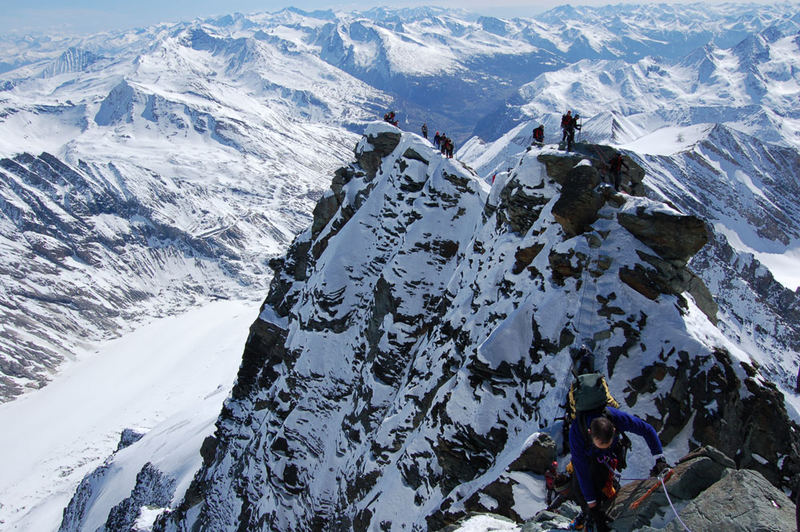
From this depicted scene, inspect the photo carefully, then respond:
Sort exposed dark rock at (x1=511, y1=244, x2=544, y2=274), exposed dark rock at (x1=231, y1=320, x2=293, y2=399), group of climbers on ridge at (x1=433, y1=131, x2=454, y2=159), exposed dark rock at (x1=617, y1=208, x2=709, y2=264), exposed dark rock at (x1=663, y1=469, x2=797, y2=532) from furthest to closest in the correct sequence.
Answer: exposed dark rock at (x1=231, y1=320, x2=293, y2=399) < group of climbers on ridge at (x1=433, y1=131, x2=454, y2=159) < exposed dark rock at (x1=511, y1=244, x2=544, y2=274) < exposed dark rock at (x1=617, y1=208, x2=709, y2=264) < exposed dark rock at (x1=663, y1=469, x2=797, y2=532)

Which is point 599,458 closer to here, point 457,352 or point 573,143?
point 457,352

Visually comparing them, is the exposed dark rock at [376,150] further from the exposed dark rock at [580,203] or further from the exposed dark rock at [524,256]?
the exposed dark rock at [580,203]

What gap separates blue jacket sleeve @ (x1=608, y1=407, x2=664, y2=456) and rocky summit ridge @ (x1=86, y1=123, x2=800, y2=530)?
2834 millimetres

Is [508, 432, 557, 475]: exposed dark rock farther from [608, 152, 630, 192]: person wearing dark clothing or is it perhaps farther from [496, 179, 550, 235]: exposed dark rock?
[608, 152, 630, 192]: person wearing dark clothing

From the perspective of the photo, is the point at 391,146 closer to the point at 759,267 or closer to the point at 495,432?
the point at 495,432

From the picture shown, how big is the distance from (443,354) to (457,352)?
1950 mm

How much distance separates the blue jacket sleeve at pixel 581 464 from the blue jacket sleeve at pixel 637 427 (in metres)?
0.96

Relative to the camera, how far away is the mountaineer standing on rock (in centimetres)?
1153

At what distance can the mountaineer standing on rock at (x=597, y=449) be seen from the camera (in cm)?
1153

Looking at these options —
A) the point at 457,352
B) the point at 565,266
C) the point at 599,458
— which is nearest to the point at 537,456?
the point at 599,458

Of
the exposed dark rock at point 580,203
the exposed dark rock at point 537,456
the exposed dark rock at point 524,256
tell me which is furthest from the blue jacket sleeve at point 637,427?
the exposed dark rock at point 524,256

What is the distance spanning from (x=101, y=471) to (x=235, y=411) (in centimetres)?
4854

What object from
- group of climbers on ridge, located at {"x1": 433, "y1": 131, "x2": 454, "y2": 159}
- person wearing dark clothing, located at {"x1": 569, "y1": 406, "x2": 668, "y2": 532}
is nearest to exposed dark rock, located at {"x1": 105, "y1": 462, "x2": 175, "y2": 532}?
group of climbers on ridge, located at {"x1": 433, "y1": 131, "x2": 454, "y2": 159}

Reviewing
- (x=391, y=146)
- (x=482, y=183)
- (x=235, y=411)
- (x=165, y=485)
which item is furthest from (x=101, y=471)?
(x=482, y=183)
